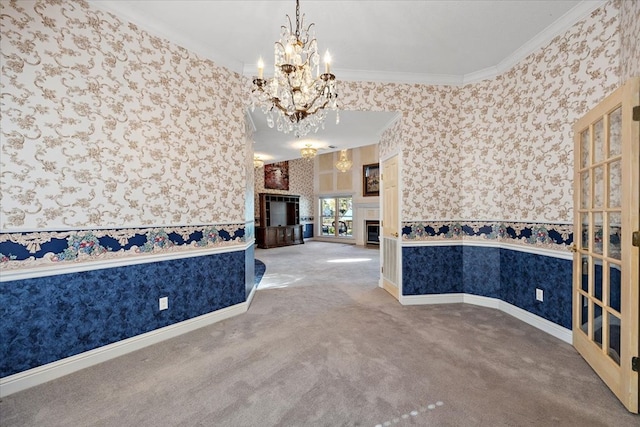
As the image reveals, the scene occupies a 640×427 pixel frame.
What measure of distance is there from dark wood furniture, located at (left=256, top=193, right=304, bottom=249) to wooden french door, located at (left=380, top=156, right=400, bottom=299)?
576 centimetres

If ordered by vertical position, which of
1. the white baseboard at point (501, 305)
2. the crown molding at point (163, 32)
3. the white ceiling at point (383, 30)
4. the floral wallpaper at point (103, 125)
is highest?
the white ceiling at point (383, 30)

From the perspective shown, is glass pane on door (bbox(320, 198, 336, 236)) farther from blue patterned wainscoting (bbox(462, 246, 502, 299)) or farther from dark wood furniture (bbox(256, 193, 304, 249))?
blue patterned wainscoting (bbox(462, 246, 502, 299))

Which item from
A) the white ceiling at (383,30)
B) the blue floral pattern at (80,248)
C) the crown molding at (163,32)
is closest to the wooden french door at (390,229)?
the white ceiling at (383,30)

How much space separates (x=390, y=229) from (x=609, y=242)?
7.97 ft

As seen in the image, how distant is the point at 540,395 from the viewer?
6.18 ft

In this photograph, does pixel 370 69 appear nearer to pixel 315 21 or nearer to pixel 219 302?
pixel 315 21

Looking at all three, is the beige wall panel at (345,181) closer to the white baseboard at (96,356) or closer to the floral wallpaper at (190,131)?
the floral wallpaper at (190,131)

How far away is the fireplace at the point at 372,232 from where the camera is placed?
1004 cm

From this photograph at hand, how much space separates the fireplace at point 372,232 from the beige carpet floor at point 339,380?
6754 mm

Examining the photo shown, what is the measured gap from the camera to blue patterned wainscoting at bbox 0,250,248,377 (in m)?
1.99

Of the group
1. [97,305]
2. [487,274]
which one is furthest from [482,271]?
[97,305]

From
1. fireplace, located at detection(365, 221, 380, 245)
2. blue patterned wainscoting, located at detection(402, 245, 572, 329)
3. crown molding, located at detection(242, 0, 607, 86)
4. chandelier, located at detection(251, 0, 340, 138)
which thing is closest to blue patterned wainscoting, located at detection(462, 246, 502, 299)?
blue patterned wainscoting, located at detection(402, 245, 572, 329)

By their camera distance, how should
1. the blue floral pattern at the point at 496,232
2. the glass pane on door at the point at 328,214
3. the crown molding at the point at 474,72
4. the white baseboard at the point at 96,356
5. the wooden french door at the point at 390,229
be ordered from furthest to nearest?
the glass pane on door at the point at 328,214 → the wooden french door at the point at 390,229 → the blue floral pattern at the point at 496,232 → the crown molding at the point at 474,72 → the white baseboard at the point at 96,356

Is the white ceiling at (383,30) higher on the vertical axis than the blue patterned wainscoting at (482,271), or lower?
higher
